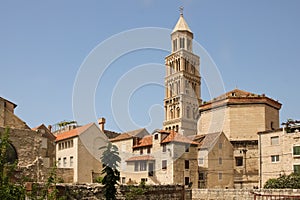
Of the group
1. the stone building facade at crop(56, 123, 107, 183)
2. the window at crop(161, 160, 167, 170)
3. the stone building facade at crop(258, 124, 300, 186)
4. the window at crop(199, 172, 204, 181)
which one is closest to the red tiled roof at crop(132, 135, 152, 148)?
the window at crop(161, 160, 167, 170)

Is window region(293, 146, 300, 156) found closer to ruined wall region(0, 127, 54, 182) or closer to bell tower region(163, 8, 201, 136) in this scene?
ruined wall region(0, 127, 54, 182)

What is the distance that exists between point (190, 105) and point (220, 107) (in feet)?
108

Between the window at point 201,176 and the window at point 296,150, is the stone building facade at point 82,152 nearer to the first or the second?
the window at point 201,176

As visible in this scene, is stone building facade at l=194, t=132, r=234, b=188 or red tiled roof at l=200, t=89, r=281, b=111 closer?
stone building facade at l=194, t=132, r=234, b=188

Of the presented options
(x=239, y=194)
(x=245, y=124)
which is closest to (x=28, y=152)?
(x=239, y=194)

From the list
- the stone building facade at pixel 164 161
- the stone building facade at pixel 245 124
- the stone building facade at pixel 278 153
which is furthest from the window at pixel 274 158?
the stone building facade at pixel 164 161

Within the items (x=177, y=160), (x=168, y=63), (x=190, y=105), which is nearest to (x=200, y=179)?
(x=177, y=160)

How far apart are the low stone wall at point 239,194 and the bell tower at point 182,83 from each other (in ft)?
154

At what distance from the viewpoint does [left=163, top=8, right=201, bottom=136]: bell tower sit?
258 feet

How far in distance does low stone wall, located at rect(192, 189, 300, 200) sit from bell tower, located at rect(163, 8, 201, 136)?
154 ft

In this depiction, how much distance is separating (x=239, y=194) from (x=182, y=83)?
52826 mm

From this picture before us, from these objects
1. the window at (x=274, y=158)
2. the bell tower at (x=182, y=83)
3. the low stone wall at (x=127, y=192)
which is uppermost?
the bell tower at (x=182, y=83)

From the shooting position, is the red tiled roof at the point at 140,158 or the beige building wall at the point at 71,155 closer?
the beige building wall at the point at 71,155

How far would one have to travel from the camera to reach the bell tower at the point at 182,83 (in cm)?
7875
